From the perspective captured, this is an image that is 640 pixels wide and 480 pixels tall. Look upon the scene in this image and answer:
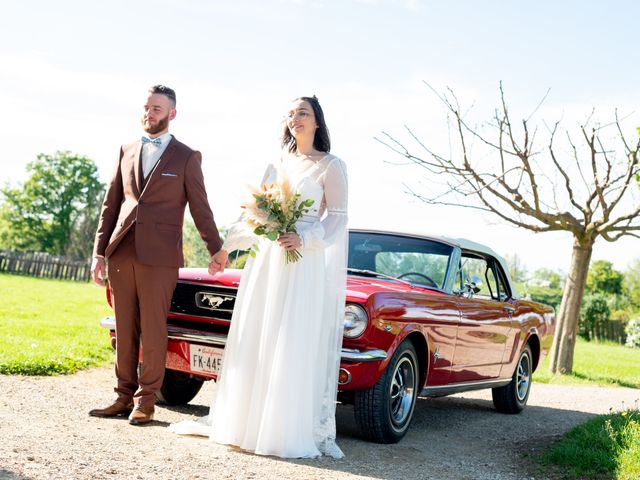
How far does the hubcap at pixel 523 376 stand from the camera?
8.86 metres

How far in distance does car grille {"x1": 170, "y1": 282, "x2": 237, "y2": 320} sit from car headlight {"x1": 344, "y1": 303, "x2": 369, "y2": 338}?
88cm

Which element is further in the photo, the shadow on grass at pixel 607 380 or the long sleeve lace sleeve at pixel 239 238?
the shadow on grass at pixel 607 380

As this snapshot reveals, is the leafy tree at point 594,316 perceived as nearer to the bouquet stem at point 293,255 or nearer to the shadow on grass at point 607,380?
the shadow on grass at point 607,380

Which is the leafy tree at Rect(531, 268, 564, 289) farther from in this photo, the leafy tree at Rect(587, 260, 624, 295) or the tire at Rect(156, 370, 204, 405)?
the tire at Rect(156, 370, 204, 405)

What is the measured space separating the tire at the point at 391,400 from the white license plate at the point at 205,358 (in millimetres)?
1010

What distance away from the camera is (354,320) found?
5457 mm

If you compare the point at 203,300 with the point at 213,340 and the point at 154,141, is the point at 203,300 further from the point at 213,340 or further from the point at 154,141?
the point at 154,141

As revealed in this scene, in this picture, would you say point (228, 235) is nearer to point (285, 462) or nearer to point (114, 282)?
point (114, 282)

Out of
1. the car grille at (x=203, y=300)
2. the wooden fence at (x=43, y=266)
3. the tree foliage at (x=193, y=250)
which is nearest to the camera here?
the car grille at (x=203, y=300)

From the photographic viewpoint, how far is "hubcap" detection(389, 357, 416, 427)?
19.1 ft

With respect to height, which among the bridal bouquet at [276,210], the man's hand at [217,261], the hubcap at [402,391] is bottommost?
the hubcap at [402,391]

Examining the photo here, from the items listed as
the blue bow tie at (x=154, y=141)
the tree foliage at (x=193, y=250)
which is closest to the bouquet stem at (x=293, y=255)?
the blue bow tie at (x=154, y=141)

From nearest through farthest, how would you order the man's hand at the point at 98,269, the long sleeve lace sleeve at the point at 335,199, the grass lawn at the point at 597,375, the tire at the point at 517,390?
1. the long sleeve lace sleeve at the point at 335,199
2. the man's hand at the point at 98,269
3. the tire at the point at 517,390
4. the grass lawn at the point at 597,375

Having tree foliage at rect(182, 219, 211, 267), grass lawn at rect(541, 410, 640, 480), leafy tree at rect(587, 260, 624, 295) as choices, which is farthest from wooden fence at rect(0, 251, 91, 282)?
grass lawn at rect(541, 410, 640, 480)
